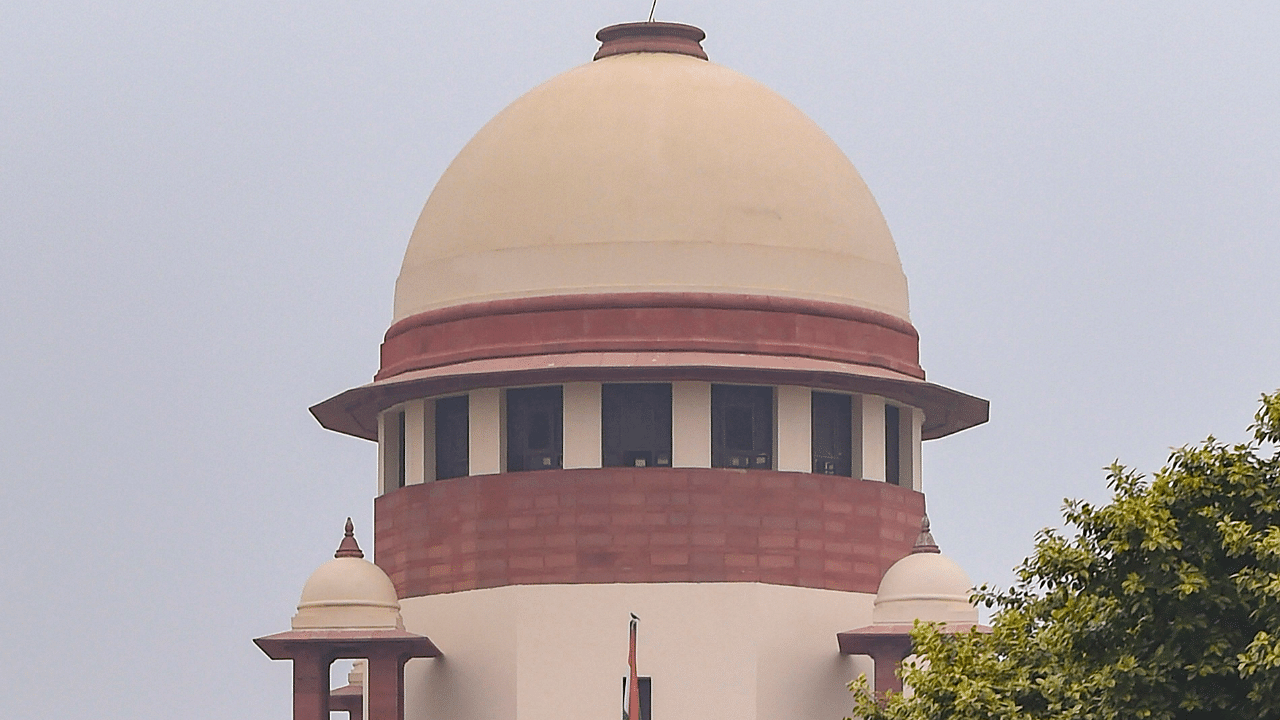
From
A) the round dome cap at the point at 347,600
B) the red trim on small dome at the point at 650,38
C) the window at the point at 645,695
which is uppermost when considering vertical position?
the red trim on small dome at the point at 650,38

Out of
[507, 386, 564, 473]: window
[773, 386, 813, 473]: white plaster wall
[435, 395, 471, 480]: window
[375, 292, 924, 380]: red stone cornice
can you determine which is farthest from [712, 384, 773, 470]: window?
[435, 395, 471, 480]: window

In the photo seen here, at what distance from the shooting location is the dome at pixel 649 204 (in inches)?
2341

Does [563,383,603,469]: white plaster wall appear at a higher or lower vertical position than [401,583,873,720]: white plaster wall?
higher

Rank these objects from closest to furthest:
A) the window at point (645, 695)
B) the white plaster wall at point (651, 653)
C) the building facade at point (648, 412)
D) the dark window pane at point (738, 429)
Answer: the window at point (645, 695) → the white plaster wall at point (651, 653) → the building facade at point (648, 412) → the dark window pane at point (738, 429)

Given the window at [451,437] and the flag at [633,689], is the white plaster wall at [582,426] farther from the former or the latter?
the flag at [633,689]

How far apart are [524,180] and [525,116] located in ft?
5.26

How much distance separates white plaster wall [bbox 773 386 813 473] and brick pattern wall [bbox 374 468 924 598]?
0.21m

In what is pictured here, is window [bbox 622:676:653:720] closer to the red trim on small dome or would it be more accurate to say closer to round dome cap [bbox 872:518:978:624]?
round dome cap [bbox 872:518:978:624]

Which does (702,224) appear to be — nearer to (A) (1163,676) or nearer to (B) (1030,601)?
(B) (1030,601)

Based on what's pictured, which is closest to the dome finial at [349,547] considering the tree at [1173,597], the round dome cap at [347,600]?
the round dome cap at [347,600]

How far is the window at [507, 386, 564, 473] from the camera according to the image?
192ft

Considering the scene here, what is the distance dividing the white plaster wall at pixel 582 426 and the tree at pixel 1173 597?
18.6 meters

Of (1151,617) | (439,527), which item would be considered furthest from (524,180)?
(1151,617)

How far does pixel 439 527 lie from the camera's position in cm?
5950
